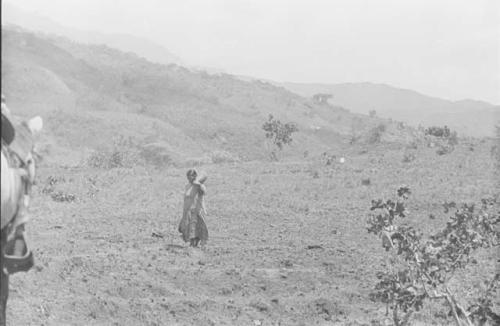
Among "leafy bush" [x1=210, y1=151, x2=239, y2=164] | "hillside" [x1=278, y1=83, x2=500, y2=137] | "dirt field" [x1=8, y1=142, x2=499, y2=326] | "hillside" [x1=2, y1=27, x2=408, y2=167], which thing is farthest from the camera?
"hillside" [x1=278, y1=83, x2=500, y2=137]

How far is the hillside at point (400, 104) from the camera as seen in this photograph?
109 meters

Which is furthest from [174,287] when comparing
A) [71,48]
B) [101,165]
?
[71,48]

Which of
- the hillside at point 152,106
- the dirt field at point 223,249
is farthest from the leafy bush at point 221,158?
the dirt field at point 223,249

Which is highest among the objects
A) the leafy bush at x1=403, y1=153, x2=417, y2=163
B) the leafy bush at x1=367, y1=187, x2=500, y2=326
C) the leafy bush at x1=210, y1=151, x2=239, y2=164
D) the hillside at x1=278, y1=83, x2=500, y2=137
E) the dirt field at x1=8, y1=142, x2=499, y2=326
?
the hillside at x1=278, y1=83, x2=500, y2=137

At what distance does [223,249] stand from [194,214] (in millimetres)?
1010

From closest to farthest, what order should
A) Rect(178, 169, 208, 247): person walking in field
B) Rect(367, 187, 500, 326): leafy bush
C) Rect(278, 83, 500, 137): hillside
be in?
Rect(367, 187, 500, 326): leafy bush, Rect(178, 169, 208, 247): person walking in field, Rect(278, 83, 500, 137): hillside

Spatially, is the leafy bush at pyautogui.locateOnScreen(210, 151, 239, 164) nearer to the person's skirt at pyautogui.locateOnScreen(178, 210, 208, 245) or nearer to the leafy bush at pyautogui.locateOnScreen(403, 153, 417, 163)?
the leafy bush at pyautogui.locateOnScreen(403, 153, 417, 163)

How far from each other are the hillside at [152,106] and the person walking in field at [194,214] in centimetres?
2297

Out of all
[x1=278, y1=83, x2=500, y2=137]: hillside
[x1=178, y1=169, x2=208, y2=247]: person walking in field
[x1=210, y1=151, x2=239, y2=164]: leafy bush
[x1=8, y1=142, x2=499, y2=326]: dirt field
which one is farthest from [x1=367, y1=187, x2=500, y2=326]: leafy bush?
[x1=278, y1=83, x2=500, y2=137]: hillside

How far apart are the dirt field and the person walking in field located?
37cm

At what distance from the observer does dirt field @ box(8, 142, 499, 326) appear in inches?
390

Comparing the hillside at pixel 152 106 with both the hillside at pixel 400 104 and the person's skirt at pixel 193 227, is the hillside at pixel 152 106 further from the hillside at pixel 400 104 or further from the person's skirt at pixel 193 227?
the hillside at pixel 400 104

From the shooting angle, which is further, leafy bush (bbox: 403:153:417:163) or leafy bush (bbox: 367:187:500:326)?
leafy bush (bbox: 403:153:417:163)

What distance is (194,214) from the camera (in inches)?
535
